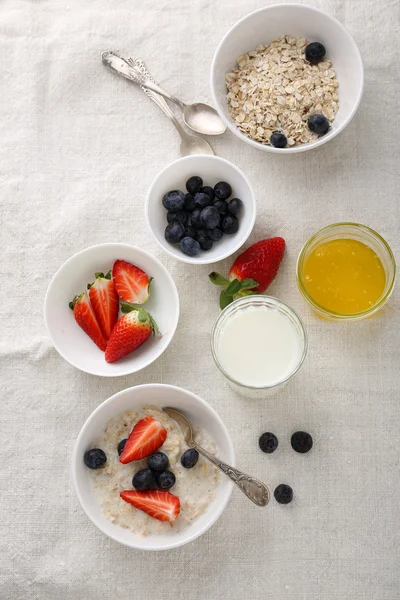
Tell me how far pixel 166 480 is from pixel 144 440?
96 millimetres

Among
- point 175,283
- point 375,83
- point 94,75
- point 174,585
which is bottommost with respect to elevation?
point 174,585

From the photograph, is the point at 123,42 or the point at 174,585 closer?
the point at 174,585

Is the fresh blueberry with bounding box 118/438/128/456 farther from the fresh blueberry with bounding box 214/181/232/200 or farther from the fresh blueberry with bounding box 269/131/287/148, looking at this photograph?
the fresh blueberry with bounding box 269/131/287/148

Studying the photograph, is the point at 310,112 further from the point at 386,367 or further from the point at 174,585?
the point at 174,585

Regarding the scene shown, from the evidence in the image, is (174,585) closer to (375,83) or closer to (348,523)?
(348,523)

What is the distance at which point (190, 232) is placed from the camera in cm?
161

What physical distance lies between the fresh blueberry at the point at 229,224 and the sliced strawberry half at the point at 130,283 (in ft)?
0.68

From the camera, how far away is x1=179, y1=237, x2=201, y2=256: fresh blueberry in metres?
1.58

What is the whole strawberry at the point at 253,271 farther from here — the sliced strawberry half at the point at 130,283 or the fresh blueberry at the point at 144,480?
the fresh blueberry at the point at 144,480

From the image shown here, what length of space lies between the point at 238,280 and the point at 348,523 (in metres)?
0.60

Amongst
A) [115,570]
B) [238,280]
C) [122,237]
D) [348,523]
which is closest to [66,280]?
[122,237]

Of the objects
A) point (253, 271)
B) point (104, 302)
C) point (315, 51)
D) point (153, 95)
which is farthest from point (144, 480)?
point (315, 51)

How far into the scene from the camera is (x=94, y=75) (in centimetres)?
173

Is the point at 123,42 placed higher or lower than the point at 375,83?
higher
